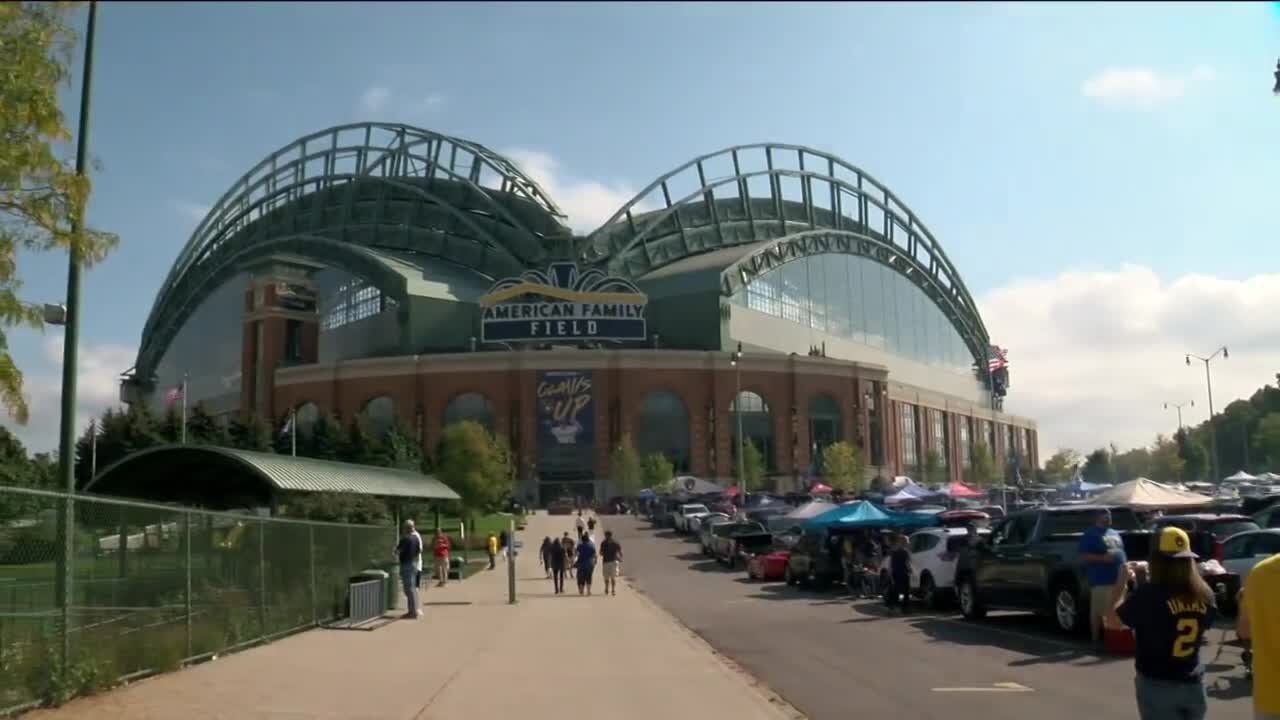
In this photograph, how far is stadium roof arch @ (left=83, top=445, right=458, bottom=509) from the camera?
22.3 m

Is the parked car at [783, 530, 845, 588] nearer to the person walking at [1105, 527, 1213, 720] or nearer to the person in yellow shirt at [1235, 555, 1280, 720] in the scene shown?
the person walking at [1105, 527, 1213, 720]

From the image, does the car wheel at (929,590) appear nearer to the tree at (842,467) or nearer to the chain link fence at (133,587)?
the chain link fence at (133,587)

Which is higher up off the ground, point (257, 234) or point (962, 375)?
point (257, 234)

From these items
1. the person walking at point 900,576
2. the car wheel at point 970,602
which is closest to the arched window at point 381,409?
the person walking at point 900,576

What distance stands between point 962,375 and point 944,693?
127 m

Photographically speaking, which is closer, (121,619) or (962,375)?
(121,619)

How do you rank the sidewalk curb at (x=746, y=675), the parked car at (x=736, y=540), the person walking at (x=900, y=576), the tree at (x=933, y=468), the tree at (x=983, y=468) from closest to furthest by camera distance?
the sidewalk curb at (x=746, y=675)
the person walking at (x=900, y=576)
the parked car at (x=736, y=540)
the tree at (x=933, y=468)
the tree at (x=983, y=468)

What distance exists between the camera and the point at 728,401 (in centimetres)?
9338

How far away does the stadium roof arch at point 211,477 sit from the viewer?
73.3 ft

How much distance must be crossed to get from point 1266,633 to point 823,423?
93.8m

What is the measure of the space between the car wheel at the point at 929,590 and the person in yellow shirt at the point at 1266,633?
19331 mm

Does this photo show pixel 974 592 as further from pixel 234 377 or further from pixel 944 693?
pixel 234 377

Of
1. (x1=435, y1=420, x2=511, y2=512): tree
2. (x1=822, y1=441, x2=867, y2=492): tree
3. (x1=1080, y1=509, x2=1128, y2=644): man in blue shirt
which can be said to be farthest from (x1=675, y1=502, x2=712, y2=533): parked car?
(x1=1080, y1=509, x2=1128, y2=644): man in blue shirt

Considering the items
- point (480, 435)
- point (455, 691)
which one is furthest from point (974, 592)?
point (480, 435)
